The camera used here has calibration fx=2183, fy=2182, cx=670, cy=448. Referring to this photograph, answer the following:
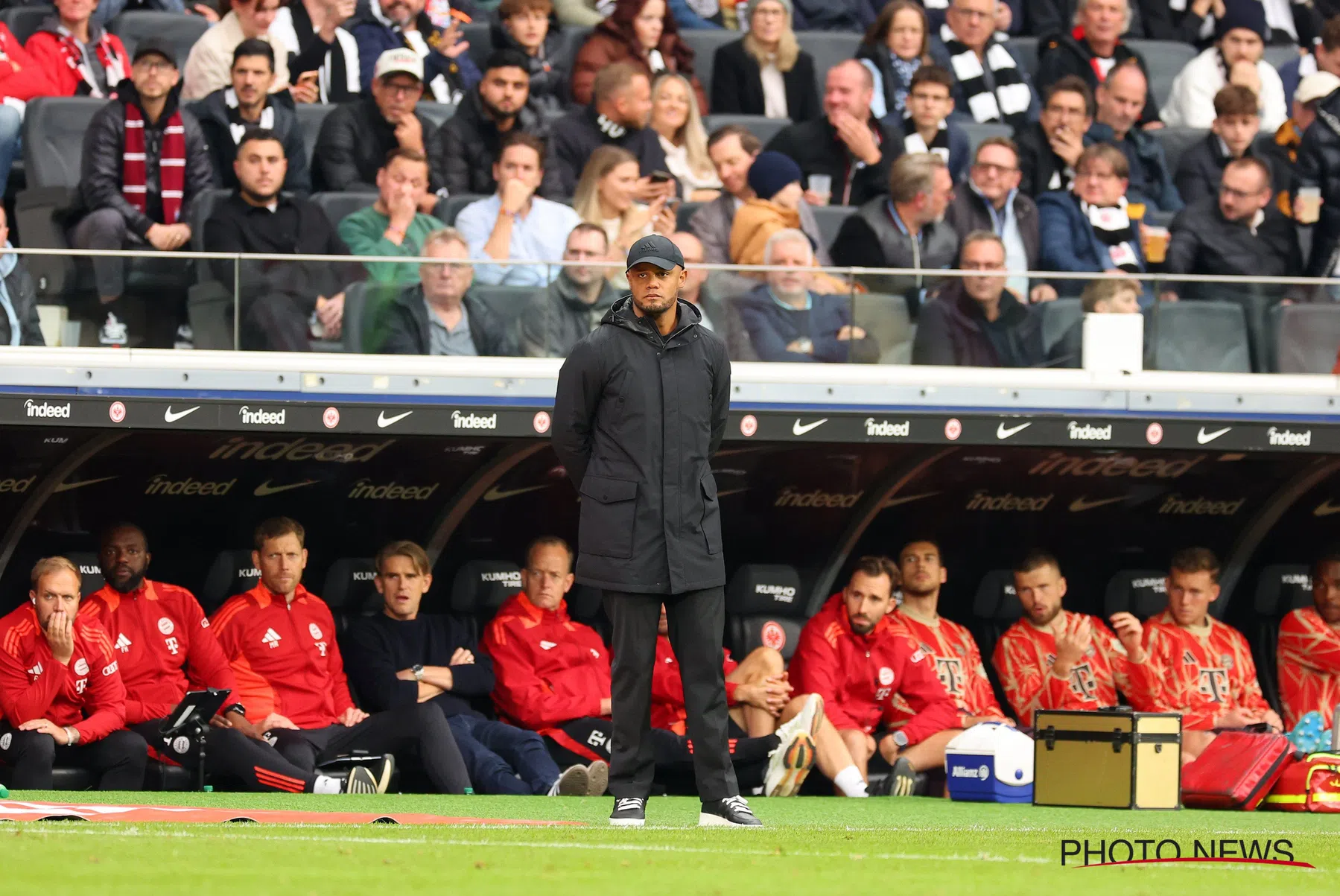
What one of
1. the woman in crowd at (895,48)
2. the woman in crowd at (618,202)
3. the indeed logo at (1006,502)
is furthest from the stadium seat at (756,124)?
the indeed logo at (1006,502)

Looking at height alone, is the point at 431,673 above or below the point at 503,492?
below

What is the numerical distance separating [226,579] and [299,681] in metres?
0.80

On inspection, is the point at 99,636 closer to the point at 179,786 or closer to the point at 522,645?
the point at 179,786

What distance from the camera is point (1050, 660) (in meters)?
10.3

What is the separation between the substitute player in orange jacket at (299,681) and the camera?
8859 millimetres

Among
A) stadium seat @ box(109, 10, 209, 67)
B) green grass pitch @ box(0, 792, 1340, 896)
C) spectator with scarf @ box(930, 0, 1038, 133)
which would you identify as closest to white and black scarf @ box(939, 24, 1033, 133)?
spectator with scarf @ box(930, 0, 1038, 133)

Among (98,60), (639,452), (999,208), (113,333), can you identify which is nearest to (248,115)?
(98,60)

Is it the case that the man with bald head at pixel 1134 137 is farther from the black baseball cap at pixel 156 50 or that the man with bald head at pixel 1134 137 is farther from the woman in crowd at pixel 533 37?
the black baseball cap at pixel 156 50

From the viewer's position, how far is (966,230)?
1057 cm

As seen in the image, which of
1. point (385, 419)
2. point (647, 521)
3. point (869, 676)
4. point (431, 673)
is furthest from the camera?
point (869, 676)

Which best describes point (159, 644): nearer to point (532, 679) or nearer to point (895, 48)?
point (532, 679)

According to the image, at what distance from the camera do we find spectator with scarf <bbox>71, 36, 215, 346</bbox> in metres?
9.37

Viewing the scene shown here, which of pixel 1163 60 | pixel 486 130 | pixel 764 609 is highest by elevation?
pixel 1163 60

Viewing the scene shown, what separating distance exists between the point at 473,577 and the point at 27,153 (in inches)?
111
